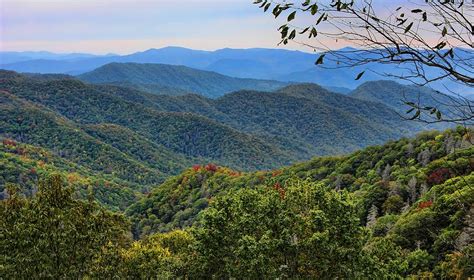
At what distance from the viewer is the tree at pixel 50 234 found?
12.9 metres

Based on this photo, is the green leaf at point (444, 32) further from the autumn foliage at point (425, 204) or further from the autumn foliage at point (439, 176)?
the autumn foliage at point (439, 176)

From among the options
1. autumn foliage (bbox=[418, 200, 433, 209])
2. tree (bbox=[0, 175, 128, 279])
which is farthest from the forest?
autumn foliage (bbox=[418, 200, 433, 209])

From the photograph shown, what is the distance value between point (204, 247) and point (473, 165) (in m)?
27.9

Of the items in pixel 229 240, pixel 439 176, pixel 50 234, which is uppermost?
pixel 50 234

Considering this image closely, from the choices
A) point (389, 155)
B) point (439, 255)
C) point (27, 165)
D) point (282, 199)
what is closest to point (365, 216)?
point (439, 255)

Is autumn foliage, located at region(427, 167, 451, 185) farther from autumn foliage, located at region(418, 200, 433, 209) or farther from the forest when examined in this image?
the forest

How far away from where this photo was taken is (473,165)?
3459 centimetres

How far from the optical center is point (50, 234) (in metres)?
13.2

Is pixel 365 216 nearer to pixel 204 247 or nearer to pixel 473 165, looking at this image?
pixel 473 165

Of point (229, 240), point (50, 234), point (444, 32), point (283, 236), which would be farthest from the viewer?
point (229, 240)

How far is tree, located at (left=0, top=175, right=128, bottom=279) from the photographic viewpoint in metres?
12.9

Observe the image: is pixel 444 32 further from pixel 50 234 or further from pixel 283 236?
pixel 50 234

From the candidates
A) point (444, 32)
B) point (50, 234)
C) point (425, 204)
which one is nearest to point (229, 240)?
point (50, 234)

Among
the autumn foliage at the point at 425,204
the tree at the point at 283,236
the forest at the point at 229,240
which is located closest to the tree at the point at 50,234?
the forest at the point at 229,240
